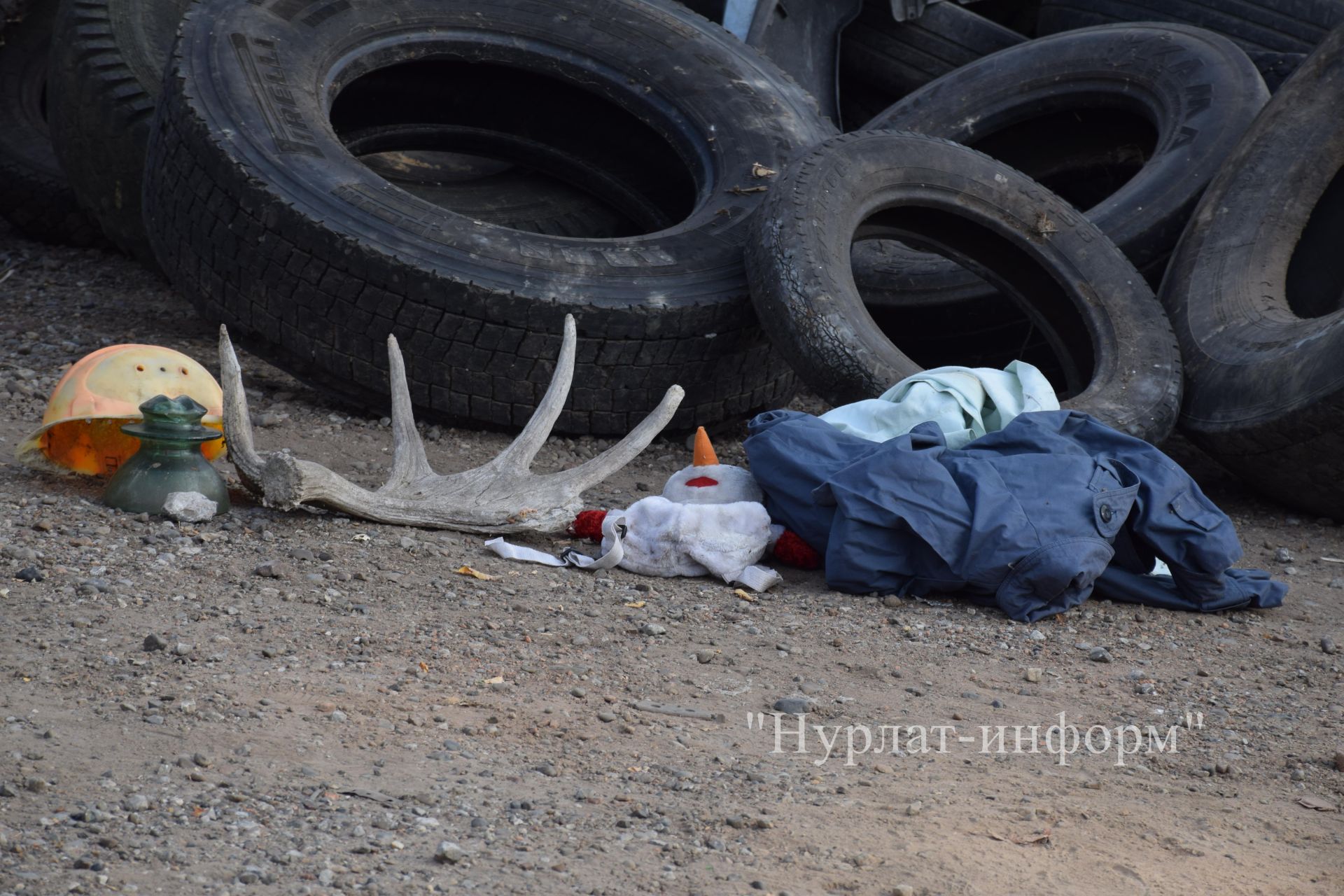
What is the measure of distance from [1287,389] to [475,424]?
224 centimetres

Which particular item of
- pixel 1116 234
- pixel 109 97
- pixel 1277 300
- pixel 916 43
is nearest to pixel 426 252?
pixel 109 97

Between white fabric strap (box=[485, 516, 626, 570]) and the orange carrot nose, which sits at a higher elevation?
the orange carrot nose

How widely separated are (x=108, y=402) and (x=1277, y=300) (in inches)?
131

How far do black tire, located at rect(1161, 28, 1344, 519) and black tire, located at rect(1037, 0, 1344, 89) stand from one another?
794mm

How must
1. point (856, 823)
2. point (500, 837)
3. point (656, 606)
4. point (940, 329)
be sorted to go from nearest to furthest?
point (500, 837), point (856, 823), point (656, 606), point (940, 329)

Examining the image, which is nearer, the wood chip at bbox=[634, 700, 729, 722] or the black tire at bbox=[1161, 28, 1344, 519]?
the wood chip at bbox=[634, 700, 729, 722]

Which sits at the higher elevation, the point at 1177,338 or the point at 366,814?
the point at 1177,338

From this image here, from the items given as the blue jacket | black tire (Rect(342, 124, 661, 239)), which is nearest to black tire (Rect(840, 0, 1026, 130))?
black tire (Rect(342, 124, 661, 239))

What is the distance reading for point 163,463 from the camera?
2.90m

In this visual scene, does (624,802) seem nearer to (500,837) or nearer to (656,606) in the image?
(500,837)

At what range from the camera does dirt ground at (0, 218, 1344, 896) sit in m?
1.71

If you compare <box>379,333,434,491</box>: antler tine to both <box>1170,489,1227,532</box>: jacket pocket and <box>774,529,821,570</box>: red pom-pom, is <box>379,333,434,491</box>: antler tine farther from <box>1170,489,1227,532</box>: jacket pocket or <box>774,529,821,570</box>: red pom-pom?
<box>1170,489,1227,532</box>: jacket pocket

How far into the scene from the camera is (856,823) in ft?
6.17

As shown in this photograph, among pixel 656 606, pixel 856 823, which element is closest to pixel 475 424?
pixel 656 606
